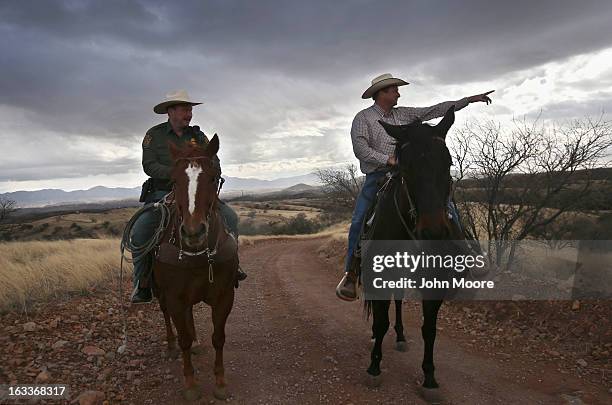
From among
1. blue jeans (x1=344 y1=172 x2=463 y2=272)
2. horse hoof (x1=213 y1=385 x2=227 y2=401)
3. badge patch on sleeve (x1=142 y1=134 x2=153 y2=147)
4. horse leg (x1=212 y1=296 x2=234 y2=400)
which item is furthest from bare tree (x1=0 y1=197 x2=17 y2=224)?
blue jeans (x1=344 y1=172 x2=463 y2=272)

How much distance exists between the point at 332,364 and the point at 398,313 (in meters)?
1.37

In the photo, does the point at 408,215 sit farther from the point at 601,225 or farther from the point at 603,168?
the point at 601,225

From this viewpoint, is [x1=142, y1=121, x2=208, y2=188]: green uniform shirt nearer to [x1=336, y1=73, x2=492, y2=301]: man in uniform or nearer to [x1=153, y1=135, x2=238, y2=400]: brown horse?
[x1=153, y1=135, x2=238, y2=400]: brown horse

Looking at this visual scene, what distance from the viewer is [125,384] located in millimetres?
4840

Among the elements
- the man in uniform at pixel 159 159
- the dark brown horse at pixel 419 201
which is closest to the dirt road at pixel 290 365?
the dark brown horse at pixel 419 201

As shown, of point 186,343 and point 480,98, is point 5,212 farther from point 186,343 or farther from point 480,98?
point 480,98

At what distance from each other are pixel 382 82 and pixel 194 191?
3.08 m

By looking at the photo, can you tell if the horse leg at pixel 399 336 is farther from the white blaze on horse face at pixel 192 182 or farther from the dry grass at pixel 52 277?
the dry grass at pixel 52 277

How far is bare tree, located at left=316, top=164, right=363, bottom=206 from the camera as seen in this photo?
29547 mm

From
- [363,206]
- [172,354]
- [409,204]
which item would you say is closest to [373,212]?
[363,206]

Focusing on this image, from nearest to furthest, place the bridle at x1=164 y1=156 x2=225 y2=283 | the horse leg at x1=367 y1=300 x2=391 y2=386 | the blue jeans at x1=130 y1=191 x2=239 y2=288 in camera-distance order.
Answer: the bridle at x1=164 y1=156 x2=225 y2=283 → the horse leg at x1=367 y1=300 x2=391 y2=386 → the blue jeans at x1=130 y1=191 x2=239 y2=288

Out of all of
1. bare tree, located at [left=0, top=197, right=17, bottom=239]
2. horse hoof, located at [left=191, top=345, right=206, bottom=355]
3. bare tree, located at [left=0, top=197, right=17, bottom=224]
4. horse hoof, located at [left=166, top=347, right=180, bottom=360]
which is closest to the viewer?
horse hoof, located at [left=166, top=347, right=180, bottom=360]

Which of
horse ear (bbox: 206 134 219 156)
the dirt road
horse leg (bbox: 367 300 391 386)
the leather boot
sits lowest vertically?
the dirt road

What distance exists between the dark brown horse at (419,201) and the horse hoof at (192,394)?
2070mm
